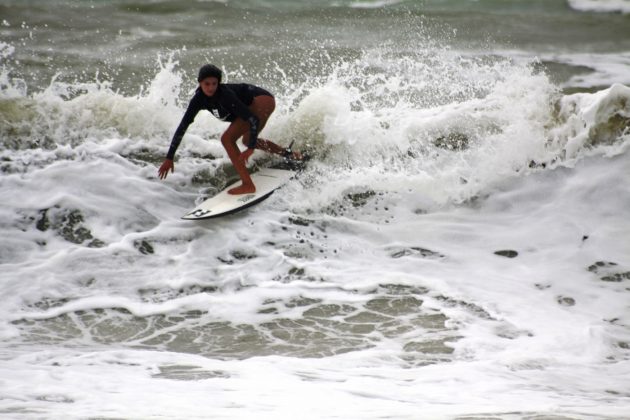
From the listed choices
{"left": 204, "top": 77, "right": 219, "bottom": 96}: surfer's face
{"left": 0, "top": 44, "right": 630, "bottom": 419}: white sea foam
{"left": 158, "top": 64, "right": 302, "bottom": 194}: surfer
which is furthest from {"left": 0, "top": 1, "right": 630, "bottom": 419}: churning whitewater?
{"left": 204, "top": 77, "right": 219, "bottom": 96}: surfer's face

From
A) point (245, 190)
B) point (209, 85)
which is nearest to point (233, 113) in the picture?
point (209, 85)

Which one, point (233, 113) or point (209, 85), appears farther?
point (233, 113)

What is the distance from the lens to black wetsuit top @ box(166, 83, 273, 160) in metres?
7.33

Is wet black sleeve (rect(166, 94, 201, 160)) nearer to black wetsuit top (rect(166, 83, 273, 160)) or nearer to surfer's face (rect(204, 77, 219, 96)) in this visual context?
black wetsuit top (rect(166, 83, 273, 160))

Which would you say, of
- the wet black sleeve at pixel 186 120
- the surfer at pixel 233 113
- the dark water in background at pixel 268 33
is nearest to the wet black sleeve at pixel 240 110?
the surfer at pixel 233 113

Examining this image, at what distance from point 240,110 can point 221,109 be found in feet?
0.64

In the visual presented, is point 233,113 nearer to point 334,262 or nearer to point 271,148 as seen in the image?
point 271,148

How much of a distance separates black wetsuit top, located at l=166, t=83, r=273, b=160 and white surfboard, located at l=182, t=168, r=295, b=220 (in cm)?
60

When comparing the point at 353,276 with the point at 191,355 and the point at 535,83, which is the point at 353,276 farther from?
the point at 535,83

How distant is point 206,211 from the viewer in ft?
25.2

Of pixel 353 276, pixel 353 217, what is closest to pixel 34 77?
pixel 353 217

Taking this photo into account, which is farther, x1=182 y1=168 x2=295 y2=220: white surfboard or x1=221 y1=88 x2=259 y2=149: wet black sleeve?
x1=182 y1=168 x2=295 y2=220: white surfboard

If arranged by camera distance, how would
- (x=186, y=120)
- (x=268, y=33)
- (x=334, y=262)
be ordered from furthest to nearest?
(x=268, y=33) → (x=186, y=120) → (x=334, y=262)

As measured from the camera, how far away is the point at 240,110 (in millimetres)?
7480
